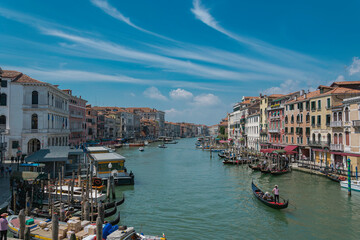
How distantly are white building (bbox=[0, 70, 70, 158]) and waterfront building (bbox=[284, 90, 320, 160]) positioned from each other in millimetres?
26906

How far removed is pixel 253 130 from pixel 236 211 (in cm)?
3229

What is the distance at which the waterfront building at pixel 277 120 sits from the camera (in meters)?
35.9

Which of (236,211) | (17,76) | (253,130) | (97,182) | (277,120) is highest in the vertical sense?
(17,76)

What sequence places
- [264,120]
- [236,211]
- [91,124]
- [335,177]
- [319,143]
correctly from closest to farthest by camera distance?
[236,211] < [335,177] < [319,143] < [264,120] < [91,124]

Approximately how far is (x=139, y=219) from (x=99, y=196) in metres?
2.88

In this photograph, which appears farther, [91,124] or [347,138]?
[91,124]

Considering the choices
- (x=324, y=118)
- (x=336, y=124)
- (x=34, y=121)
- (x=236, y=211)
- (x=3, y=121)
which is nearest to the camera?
(x=236, y=211)

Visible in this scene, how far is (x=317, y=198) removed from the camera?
18.0 metres

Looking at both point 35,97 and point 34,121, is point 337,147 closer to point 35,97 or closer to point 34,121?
point 34,121

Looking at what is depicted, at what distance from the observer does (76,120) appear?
1956 inches

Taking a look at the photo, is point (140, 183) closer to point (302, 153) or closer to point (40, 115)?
point (40, 115)

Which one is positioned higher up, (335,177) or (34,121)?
(34,121)

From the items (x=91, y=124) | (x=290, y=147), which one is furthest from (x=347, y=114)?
(x=91, y=124)

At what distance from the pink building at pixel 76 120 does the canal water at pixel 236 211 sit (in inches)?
1050
